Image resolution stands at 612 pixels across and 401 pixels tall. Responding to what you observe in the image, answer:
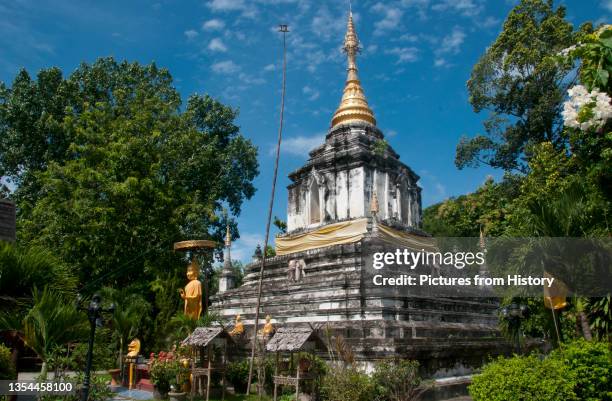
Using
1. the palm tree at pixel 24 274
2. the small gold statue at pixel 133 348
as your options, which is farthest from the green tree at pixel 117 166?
the palm tree at pixel 24 274

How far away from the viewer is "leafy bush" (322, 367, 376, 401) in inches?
392

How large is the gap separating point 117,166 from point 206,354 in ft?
41.2

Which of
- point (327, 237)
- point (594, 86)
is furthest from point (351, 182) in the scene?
point (594, 86)

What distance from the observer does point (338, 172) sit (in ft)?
69.6

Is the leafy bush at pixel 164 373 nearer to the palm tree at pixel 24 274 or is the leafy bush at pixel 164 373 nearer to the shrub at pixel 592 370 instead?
the palm tree at pixel 24 274

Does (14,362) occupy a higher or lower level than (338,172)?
lower

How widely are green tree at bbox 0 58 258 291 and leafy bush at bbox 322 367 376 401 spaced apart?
12.4 meters

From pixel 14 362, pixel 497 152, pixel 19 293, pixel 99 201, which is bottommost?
pixel 14 362

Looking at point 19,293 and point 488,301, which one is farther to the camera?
point 488,301

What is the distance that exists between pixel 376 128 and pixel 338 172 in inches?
132

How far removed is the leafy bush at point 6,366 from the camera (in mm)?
7617

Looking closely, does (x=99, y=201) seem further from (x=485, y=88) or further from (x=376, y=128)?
(x=485, y=88)

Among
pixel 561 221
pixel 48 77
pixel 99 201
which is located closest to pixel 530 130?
pixel 561 221

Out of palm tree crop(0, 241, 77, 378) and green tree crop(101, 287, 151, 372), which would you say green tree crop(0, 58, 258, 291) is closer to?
green tree crop(101, 287, 151, 372)
